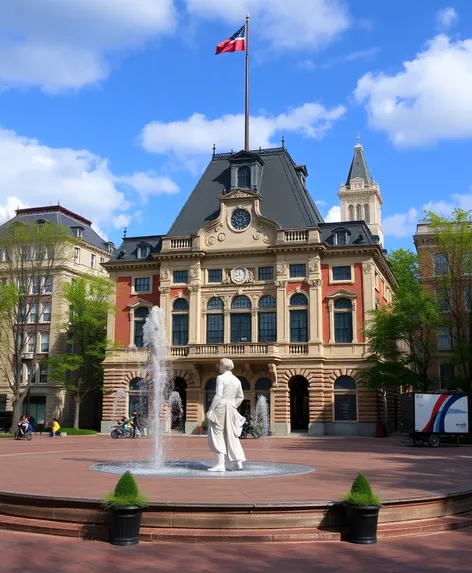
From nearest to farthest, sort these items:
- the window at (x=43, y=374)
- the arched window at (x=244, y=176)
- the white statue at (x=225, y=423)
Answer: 1. the white statue at (x=225, y=423)
2. the arched window at (x=244, y=176)
3. the window at (x=43, y=374)

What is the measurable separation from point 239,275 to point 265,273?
2.09m

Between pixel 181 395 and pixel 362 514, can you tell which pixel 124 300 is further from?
pixel 362 514

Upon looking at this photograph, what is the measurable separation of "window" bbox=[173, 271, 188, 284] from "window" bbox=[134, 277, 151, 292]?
2804mm

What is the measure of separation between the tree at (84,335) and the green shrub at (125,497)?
143 feet

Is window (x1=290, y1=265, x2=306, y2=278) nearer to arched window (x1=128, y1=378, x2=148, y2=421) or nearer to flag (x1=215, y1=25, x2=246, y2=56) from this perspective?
arched window (x1=128, y1=378, x2=148, y2=421)

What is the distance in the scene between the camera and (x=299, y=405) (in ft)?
170

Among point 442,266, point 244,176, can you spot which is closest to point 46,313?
point 244,176

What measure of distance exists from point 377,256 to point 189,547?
42494mm

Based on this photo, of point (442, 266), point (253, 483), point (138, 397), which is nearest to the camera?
point (253, 483)

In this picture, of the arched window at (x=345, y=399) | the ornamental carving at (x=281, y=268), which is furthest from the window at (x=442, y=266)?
the ornamental carving at (x=281, y=268)

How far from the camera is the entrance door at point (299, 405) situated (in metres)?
51.3

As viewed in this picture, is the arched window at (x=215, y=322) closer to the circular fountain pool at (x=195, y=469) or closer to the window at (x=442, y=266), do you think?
the window at (x=442, y=266)

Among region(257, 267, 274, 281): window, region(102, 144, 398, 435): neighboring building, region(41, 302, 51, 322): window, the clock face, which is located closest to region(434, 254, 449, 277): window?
region(102, 144, 398, 435): neighboring building

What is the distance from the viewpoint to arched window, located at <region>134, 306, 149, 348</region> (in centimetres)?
5334
